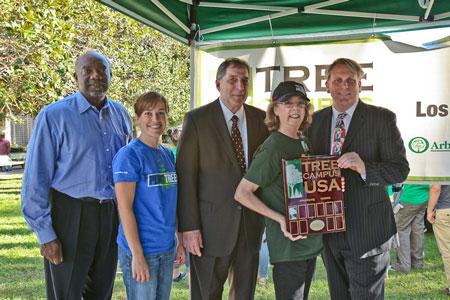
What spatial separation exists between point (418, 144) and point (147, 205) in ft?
8.41

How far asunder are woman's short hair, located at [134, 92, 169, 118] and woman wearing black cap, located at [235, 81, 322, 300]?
0.69 metres

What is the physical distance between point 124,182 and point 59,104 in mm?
811

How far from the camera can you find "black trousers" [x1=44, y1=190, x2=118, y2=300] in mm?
3029

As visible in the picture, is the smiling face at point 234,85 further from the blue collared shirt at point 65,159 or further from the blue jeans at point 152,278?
the blue jeans at point 152,278

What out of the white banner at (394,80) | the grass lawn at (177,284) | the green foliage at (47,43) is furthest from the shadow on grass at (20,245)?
the white banner at (394,80)

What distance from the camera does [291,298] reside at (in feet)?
9.16

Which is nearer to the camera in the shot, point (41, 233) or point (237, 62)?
point (41, 233)

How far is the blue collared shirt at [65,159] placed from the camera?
2914mm

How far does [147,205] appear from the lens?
278 cm

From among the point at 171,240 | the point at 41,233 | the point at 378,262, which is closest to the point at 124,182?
the point at 171,240

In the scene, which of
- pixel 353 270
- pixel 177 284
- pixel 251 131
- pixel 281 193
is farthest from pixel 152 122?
pixel 177 284

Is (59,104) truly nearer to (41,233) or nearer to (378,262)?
(41,233)

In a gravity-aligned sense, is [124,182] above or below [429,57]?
below

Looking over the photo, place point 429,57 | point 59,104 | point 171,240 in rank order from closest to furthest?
point 171,240
point 59,104
point 429,57
